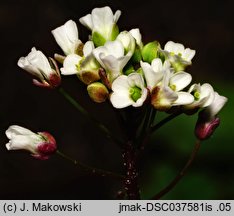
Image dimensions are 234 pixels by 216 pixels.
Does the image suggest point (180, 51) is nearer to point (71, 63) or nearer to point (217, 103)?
point (217, 103)

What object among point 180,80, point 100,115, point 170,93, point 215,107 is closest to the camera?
point 170,93

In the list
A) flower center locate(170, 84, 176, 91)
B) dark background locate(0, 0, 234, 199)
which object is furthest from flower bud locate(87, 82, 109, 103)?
dark background locate(0, 0, 234, 199)

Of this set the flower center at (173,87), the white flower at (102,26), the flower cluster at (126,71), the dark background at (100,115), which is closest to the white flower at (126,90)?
the flower cluster at (126,71)

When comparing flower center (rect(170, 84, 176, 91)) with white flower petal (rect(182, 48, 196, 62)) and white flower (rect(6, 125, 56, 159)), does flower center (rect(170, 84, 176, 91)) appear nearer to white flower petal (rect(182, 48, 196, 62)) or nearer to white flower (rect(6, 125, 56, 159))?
white flower petal (rect(182, 48, 196, 62))

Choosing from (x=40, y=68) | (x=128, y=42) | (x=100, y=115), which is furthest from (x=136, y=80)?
(x=100, y=115)

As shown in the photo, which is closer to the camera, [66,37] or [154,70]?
[154,70]

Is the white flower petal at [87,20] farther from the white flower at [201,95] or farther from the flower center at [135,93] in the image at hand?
the white flower at [201,95]
